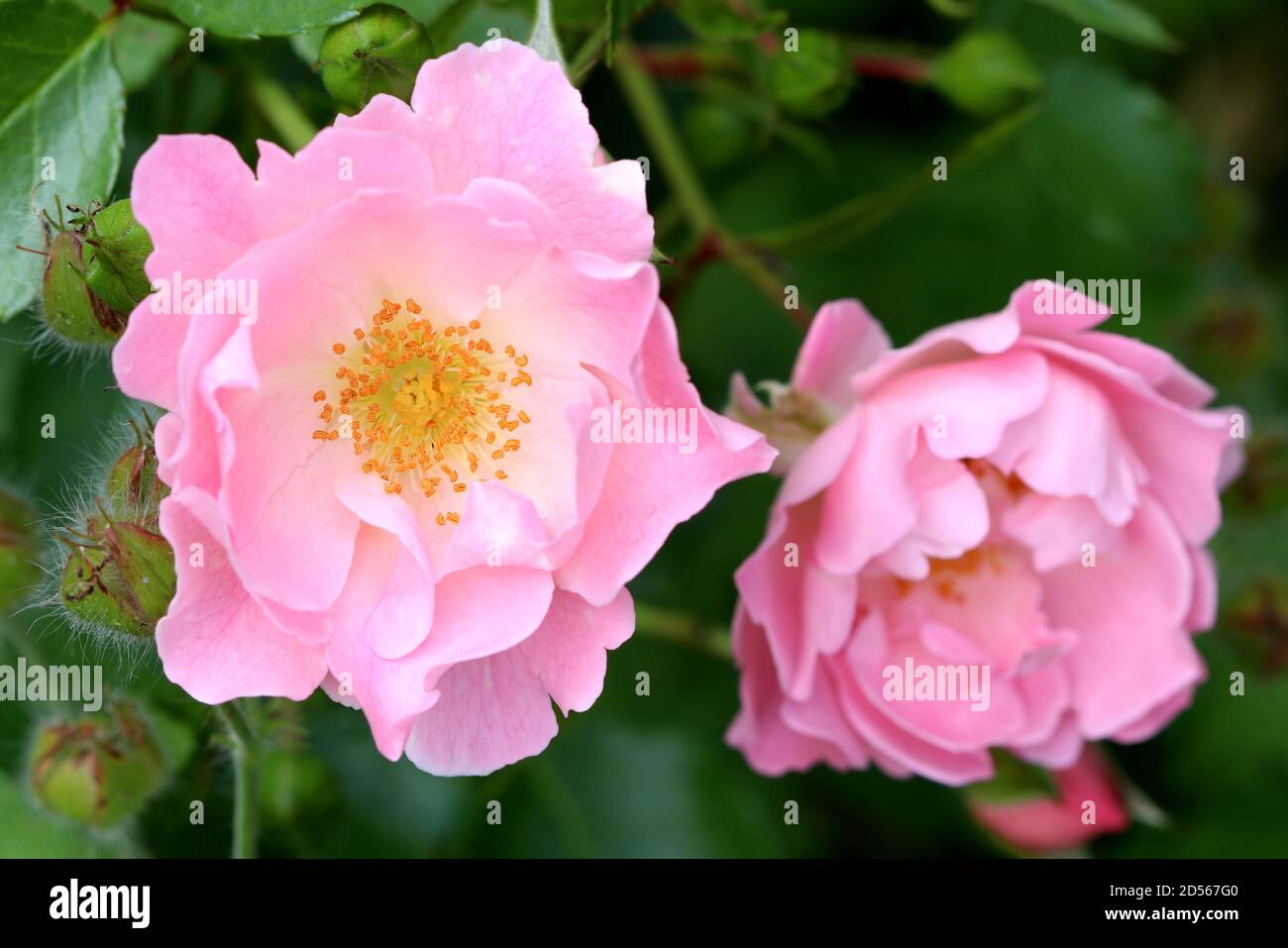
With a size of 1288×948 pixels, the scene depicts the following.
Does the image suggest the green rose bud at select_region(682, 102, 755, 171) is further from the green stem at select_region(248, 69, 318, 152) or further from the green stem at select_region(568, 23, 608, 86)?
the green stem at select_region(248, 69, 318, 152)

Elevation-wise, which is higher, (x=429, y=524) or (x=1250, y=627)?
(x=429, y=524)

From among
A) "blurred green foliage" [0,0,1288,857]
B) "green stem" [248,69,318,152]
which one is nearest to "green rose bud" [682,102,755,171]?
"blurred green foliage" [0,0,1288,857]

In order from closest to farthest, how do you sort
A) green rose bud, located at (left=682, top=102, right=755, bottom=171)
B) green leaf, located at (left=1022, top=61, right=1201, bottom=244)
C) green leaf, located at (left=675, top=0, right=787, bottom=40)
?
1. green leaf, located at (left=675, top=0, right=787, bottom=40)
2. green rose bud, located at (left=682, top=102, right=755, bottom=171)
3. green leaf, located at (left=1022, top=61, right=1201, bottom=244)

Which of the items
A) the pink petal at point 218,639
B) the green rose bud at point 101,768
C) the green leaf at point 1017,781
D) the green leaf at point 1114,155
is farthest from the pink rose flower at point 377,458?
the green leaf at point 1114,155

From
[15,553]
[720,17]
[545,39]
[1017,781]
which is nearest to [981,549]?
[1017,781]
